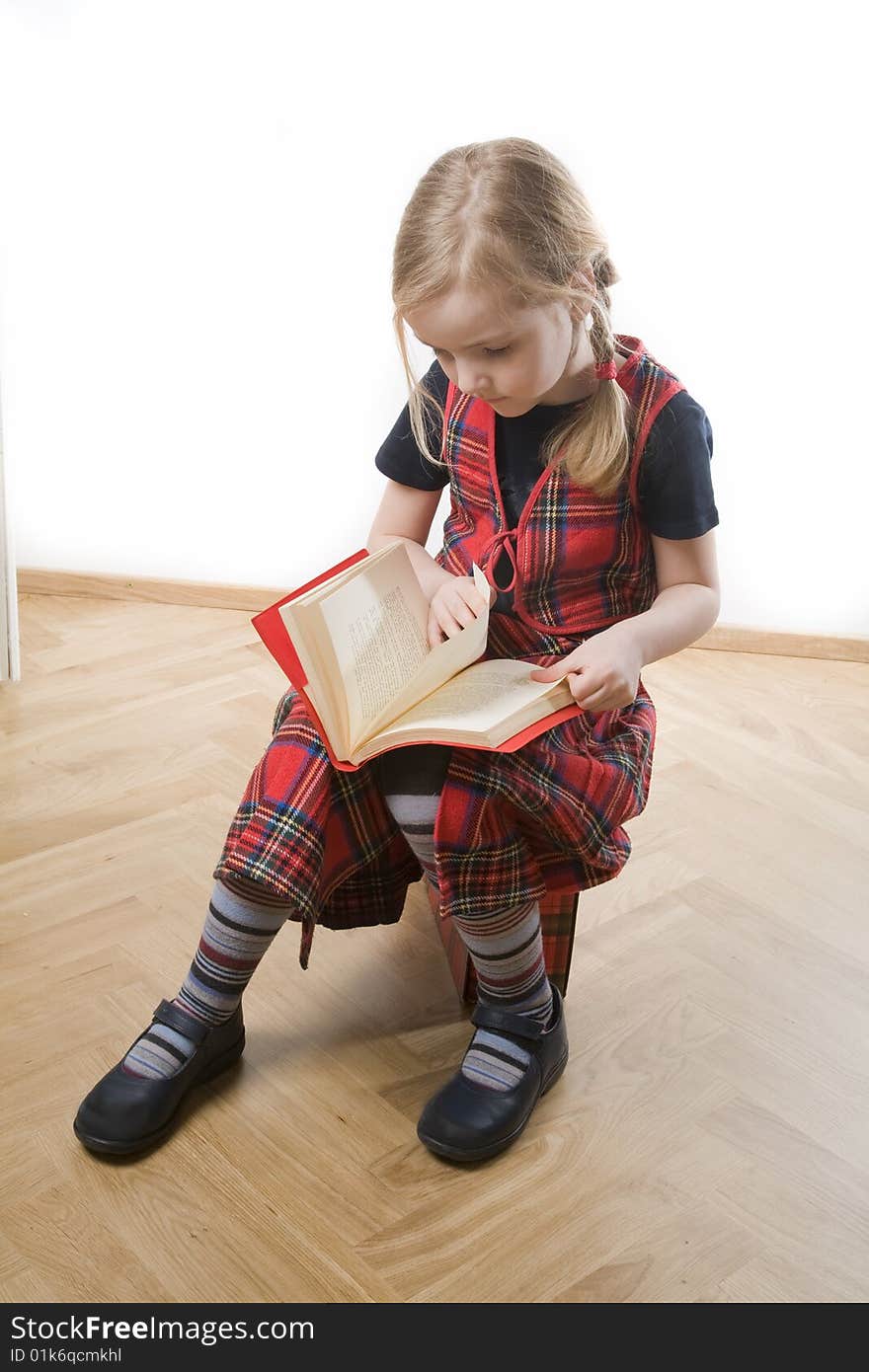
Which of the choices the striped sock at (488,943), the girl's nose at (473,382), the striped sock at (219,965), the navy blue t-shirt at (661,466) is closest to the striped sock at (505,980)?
the striped sock at (488,943)

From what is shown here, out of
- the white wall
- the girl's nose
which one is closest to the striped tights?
the girl's nose

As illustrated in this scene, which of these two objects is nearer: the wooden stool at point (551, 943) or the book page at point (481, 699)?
the book page at point (481, 699)

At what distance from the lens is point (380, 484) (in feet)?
6.20

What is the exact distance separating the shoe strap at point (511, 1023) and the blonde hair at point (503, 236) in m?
0.41

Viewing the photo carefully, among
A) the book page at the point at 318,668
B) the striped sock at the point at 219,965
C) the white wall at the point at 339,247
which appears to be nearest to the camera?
the book page at the point at 318,668

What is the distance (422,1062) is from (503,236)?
2.01ft

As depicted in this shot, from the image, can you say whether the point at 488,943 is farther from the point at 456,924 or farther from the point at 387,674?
the point at 387,674

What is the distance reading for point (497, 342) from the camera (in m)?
0.87

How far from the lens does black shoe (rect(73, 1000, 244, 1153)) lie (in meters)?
0.91

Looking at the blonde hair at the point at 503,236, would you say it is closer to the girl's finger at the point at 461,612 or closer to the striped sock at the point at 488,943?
the girl's finger at the point at 461,612

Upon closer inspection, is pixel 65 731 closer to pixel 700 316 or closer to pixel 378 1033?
pixel 378 1033

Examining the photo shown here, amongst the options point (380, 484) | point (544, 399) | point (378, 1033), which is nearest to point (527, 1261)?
point (378, 1033)

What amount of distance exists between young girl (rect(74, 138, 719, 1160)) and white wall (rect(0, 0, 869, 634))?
0.78 meters

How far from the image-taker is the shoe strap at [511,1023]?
98 centimetres
